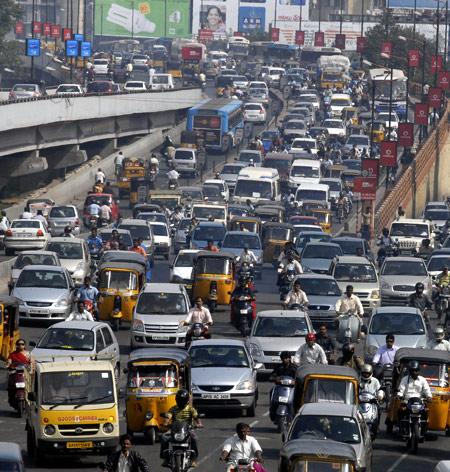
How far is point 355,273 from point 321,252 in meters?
4.48

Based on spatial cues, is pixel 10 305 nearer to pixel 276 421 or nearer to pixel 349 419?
pixel 276 421

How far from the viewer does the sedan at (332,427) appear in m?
23.2

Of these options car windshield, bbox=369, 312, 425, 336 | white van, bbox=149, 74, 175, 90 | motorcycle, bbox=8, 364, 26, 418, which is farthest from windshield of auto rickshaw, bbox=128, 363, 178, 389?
white van, bbox=149, 74, 175, 90

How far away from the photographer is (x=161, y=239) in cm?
6019

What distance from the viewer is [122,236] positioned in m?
55.3

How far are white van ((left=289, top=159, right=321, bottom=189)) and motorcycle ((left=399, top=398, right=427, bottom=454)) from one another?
50.1 m

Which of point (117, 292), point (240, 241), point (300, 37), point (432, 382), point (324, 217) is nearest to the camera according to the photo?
point (432, 382)

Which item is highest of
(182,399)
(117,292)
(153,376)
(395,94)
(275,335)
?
(182,399)

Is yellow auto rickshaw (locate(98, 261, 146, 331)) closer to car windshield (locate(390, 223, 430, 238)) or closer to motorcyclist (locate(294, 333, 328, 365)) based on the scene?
motorcyclist (locate(294, 333, 328, 365))

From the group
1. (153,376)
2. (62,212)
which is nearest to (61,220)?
(62,212)

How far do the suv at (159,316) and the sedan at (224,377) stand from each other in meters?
7.18

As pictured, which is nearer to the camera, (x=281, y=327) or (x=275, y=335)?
(x=275, y=335)

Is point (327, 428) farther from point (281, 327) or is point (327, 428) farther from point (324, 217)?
point (324, 217)

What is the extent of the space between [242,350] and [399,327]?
6.10 metres
